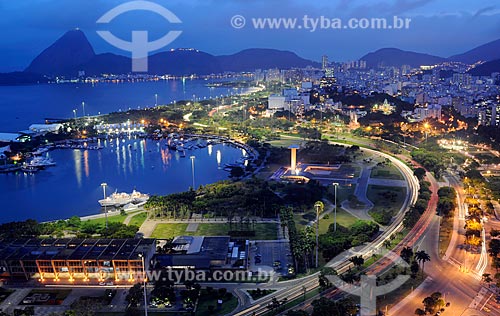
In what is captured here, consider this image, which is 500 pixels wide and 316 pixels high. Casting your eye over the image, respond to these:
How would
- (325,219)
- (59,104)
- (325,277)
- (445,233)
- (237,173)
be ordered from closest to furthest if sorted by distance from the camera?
(325,277)
(445,233)
(325,219)
(237,173)
(59,104)

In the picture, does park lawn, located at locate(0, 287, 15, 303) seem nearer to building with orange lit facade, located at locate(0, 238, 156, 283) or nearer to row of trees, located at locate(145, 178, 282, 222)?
building with orange lit facade, located at locate(0, 238, 156, 283)

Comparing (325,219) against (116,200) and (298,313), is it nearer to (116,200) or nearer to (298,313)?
(298,313)

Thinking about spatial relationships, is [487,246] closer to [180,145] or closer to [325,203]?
[325,203]

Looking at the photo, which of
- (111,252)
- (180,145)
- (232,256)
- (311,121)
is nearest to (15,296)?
(111,252)

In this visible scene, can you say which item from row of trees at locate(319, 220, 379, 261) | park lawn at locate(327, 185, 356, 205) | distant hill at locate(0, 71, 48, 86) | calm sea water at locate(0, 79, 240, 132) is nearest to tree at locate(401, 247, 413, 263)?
row of trees at locate(319, 220, 379, 261)

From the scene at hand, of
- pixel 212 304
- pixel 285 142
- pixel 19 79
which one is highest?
pixel 19 79

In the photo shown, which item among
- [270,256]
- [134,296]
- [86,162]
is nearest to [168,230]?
[270,256]

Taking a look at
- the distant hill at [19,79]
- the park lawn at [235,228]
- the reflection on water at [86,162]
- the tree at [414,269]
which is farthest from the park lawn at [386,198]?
the distant hill at [19,79]
